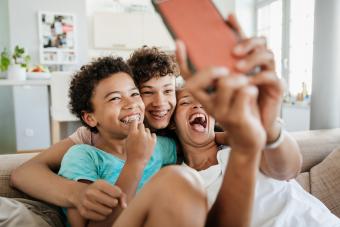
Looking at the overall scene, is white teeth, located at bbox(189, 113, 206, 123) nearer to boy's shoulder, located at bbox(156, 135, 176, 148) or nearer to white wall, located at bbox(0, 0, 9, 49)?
boy's shoulder, located at bbox(156, 135, 176, 148)

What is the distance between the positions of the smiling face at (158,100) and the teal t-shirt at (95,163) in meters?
0.10

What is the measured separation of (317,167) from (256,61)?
1110 millimetres

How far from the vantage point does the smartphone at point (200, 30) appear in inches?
17.5

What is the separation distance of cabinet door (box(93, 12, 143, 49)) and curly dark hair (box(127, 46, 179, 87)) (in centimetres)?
431

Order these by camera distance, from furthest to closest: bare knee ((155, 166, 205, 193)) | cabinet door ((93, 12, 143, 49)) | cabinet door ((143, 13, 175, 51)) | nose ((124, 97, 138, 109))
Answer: cabinet door ((143, 13, 175, 51)) → cabinet door ((93, 12, 143, 49)) → nose ((124, 97, 138, 109)) → bare knee ((155, 166, 205, 193))

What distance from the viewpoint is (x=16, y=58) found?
4.09 meters

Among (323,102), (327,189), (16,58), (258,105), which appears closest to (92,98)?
(258,105)

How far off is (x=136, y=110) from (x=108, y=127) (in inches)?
4.5

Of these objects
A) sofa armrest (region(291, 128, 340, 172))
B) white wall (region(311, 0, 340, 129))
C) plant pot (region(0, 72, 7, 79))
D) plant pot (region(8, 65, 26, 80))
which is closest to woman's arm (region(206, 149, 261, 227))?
sofa armrest (region(291, 128, 340, 172))

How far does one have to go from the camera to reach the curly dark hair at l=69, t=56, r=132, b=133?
107 cm

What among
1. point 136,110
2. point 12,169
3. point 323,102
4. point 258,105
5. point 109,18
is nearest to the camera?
point 258,105

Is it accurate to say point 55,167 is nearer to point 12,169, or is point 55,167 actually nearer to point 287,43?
point 12,169

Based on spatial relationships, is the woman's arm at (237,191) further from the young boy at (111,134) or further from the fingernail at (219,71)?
the young boy at (111,134)

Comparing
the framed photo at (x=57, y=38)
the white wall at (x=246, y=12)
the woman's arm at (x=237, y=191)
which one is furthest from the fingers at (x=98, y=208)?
the white wall at (x=246, y=12)
